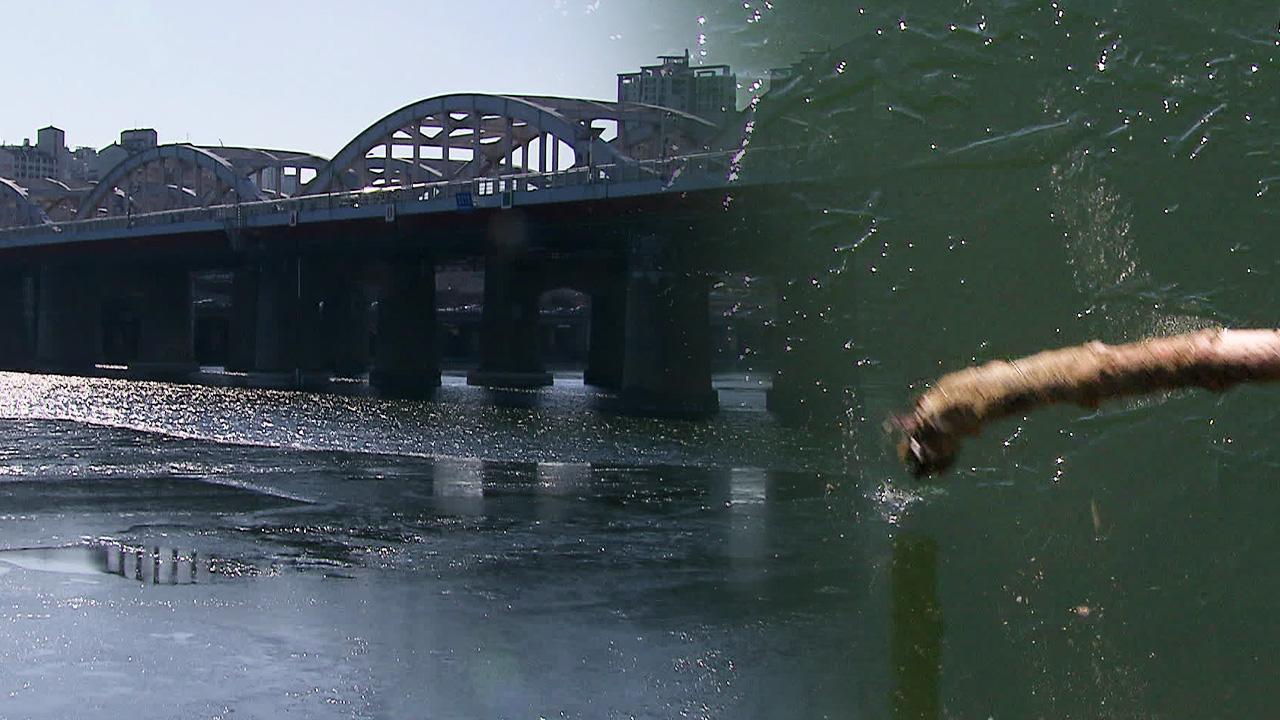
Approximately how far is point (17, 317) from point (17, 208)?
468 inches

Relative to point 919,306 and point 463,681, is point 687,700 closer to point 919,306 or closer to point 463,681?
point 463,681

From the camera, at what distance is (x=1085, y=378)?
2.23m

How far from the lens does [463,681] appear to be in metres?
10.5

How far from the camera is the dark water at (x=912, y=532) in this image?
34.1ft

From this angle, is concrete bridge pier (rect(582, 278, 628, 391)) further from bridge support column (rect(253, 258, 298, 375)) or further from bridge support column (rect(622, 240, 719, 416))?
bridge support column (rect(622, 240, 719, 416))

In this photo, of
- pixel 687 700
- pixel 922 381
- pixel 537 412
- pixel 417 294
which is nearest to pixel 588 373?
pixel 417 294

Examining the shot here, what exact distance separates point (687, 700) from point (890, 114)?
758 centimetres

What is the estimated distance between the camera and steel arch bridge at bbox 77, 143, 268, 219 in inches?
3396

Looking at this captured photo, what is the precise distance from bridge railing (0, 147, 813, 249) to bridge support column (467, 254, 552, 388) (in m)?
11.1

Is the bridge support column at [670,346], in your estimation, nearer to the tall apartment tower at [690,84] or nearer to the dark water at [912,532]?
the tall apartment tower at [690,84]

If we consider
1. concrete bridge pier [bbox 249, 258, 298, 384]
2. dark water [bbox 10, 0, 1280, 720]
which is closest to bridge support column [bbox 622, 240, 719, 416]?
dark water [bbox 10, 0, 1280, 720]

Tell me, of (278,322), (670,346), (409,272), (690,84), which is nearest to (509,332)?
(409,272)

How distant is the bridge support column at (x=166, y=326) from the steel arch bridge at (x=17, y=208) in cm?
1549

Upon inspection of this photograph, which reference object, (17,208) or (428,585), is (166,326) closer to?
(17,208)
